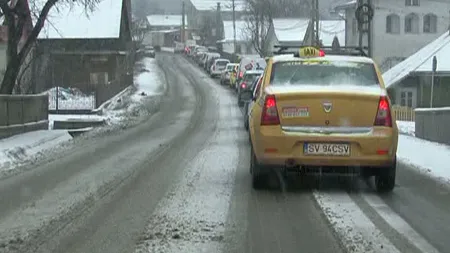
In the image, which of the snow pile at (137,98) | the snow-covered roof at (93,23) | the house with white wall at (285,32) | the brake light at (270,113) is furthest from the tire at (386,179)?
A: the house with white wall at (285,32)

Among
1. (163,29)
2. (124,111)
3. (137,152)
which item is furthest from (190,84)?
(163,29)

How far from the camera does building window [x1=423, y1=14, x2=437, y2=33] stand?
53.5m

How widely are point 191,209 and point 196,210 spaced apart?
0.08 meters

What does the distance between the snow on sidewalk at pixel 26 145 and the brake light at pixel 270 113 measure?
215 inches

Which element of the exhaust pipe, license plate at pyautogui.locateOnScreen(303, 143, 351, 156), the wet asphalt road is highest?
license plate at pyautogui.locateOnScreen(303, 143, 351, 156)

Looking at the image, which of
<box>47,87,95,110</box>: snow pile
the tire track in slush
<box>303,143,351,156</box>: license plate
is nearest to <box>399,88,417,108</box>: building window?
<box>47,87,95,110</box>: snow pile

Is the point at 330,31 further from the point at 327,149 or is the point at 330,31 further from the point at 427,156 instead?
the point at 327,149

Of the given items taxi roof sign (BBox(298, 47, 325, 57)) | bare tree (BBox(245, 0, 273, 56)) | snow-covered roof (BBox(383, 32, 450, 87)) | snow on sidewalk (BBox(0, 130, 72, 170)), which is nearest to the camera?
taxi roof sign (BBox(298, 47, 325, 57))

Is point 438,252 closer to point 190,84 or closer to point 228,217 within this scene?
point 228,217

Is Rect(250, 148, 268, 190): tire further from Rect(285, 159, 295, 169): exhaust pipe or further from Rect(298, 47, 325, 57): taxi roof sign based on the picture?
Rect(298, 47, 325, 57): taxi roof sign

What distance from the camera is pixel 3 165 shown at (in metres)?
13.1

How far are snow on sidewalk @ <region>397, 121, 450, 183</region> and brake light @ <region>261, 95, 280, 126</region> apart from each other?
10.1ft

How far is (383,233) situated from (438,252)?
2.61ft

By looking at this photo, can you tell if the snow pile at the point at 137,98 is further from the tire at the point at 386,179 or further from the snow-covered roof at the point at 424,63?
the tire at the point at 386,179
